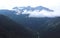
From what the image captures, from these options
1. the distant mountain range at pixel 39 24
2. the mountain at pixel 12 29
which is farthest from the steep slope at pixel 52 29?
the mountain at pixel 12 29

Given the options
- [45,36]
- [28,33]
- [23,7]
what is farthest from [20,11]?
[45,36]

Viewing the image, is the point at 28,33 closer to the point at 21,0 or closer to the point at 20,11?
the point at 20,11

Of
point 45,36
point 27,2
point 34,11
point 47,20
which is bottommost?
point 45,36

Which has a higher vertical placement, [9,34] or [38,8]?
[38,8]

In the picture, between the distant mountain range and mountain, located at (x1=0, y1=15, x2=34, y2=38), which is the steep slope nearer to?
the distant mountain range

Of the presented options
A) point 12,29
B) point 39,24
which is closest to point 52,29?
point 39,24

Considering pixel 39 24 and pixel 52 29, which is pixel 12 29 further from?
pixel 52 29

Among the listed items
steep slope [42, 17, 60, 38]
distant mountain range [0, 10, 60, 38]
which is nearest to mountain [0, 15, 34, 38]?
distant mountain range [0, 10, 60, 38]

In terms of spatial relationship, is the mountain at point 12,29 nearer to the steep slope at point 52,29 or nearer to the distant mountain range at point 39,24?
the distant mountain range at point 39,24
